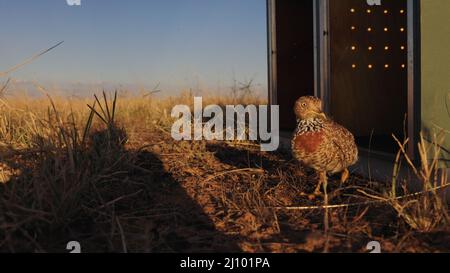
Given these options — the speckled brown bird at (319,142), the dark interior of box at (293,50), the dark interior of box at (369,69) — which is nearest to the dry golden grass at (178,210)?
the speckled brown bird at (319,142)

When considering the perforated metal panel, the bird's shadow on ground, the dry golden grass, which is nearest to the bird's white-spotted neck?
the dry golden grass

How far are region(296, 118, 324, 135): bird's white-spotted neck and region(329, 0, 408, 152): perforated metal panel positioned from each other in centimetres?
194

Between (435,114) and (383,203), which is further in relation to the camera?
(435,114)

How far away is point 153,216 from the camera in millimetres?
2814

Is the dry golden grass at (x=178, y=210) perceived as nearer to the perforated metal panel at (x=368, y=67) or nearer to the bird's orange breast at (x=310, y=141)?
the bird's orange breast at (x=310, y=141)

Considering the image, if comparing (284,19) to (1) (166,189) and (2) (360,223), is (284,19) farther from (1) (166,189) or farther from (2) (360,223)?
(2) (360,223)

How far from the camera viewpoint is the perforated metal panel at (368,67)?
5.52 meters

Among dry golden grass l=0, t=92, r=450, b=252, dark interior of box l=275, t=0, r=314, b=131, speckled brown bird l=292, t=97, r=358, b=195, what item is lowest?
dry golden grass l=0, t=92, r=450, b=252

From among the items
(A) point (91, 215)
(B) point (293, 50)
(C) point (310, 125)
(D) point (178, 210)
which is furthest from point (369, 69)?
(A) point (91, 215)

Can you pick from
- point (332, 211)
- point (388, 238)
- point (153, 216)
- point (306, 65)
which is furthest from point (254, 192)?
point (306, 65)

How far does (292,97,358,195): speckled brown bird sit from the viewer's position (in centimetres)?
351

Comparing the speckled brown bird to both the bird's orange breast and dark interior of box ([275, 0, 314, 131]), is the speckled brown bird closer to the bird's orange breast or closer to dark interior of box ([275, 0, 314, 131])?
the bird's orange breast

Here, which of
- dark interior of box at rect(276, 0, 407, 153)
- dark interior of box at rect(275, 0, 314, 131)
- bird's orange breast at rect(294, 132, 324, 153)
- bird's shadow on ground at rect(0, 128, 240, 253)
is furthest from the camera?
dark interior of box at rect(275, 0, 314, 131)

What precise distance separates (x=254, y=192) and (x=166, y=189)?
0.70 meters
